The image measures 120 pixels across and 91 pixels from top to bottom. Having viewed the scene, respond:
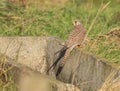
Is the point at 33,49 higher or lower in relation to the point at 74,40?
lower

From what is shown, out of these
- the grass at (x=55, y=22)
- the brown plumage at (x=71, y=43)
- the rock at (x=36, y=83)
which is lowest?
the grass at (x=55, y=22)

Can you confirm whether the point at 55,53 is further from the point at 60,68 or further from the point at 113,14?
the point at 113,14

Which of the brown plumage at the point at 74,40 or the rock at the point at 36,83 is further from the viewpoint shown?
the brown plumage at the point at 74,40

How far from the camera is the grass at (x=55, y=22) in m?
10.2

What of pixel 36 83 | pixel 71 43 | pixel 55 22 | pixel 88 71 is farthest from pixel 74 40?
pixel 55 22

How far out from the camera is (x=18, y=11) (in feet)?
40.4

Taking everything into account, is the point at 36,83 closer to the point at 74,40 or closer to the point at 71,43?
the point at 71,43

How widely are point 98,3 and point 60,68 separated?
741 cm

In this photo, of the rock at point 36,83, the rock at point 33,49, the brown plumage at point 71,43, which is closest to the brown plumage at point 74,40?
the brown plumage at point 71,43

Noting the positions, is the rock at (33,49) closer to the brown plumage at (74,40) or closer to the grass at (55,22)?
the brown plumage at (74,40)

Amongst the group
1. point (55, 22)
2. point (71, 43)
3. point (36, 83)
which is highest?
point (36, 83)

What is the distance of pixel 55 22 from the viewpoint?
468 inches

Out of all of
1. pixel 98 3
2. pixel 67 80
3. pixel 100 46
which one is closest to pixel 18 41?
pixel 67 80

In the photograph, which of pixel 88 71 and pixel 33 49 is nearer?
pixel 88 71
